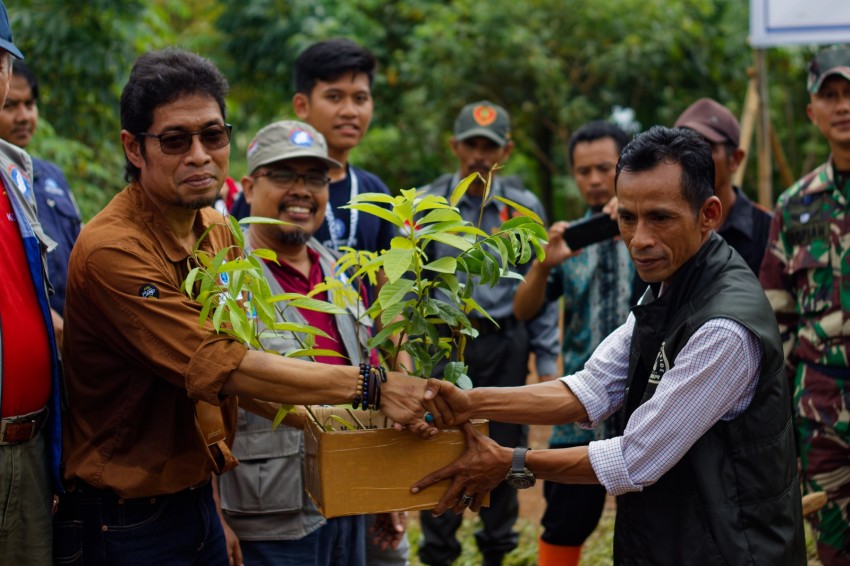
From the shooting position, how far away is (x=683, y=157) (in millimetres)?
2846

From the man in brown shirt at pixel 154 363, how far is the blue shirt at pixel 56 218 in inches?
73.7

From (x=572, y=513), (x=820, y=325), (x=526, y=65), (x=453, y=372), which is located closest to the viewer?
(x=453, y=372)

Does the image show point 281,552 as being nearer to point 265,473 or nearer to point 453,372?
point 265,473

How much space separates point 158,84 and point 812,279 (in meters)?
2.82

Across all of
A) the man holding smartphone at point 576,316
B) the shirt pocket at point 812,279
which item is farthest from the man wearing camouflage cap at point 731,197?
the man holding smartphone at point 576,316

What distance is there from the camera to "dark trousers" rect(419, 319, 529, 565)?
5086 mm

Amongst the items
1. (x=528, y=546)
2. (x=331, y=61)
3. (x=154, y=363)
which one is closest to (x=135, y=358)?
(x=154, y=363)

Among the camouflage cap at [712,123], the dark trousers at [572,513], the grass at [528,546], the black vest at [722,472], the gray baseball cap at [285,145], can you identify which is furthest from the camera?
the grass at [528,546]

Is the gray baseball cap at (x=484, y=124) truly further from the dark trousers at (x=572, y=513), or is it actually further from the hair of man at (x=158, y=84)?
the hair of man at (x=158, y=84)

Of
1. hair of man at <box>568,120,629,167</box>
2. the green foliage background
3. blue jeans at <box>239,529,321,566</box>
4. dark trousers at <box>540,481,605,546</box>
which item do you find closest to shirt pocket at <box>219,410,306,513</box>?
blue jeans at <box>239,529,321,566</box>

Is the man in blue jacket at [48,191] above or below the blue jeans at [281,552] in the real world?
above

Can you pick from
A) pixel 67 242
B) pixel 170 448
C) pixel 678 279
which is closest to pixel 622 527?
pixel 678 279

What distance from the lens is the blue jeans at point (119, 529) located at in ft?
9.35

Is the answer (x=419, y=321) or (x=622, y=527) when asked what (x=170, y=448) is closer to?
(x=419, y=321)
